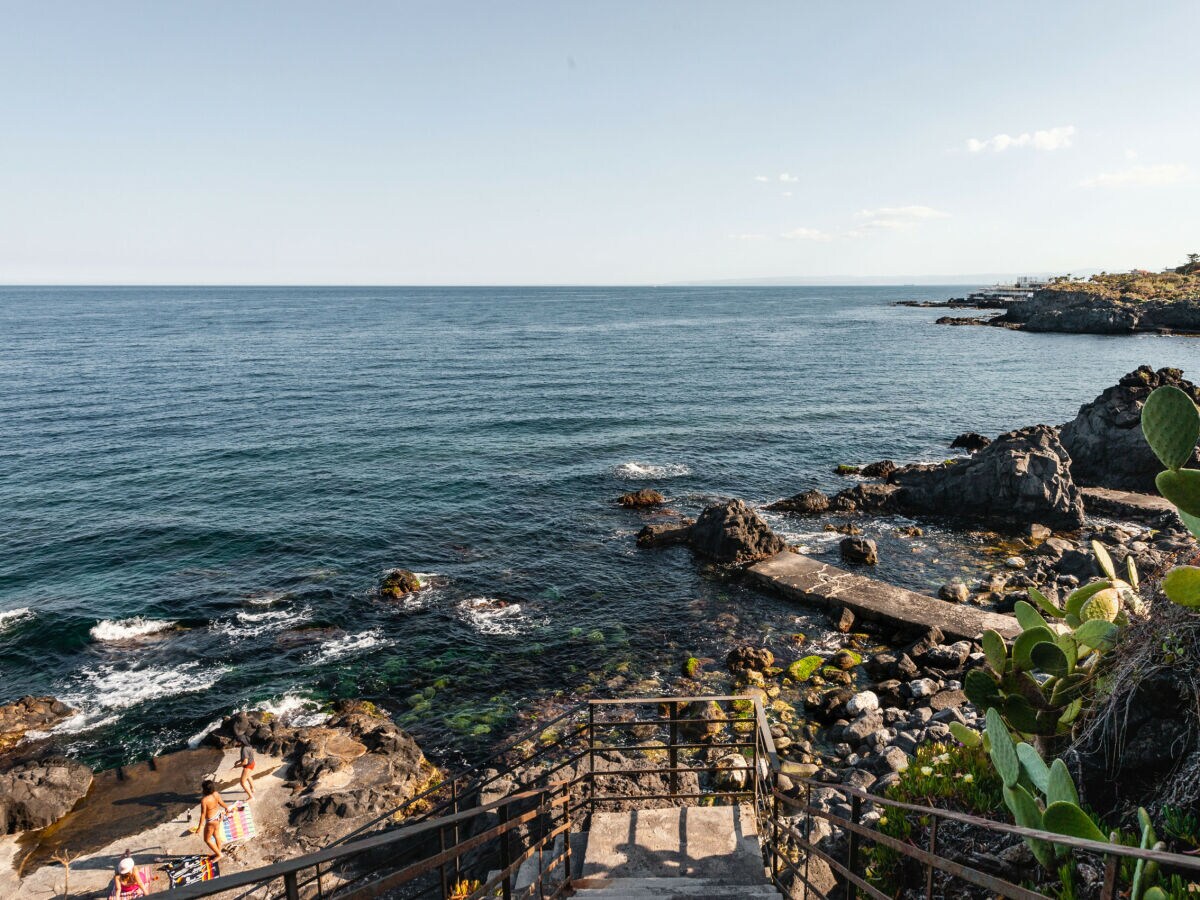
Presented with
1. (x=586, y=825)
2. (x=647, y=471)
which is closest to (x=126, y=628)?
(x=586, y=825)

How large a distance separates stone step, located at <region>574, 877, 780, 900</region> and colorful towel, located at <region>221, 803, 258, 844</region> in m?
9.60

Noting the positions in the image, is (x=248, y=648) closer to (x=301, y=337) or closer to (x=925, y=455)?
(x=925, y=455)

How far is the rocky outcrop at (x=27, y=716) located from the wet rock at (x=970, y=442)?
4604cm

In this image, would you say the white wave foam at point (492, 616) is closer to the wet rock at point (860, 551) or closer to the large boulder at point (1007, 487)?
the wet rock at point (860, 551)

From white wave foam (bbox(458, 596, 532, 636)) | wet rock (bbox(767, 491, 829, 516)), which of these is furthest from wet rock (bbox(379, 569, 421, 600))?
wet rock (bbox(767, 491, 829, 516))

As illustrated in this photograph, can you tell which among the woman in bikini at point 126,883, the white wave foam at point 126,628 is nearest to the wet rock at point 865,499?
the white wave foam at point 126,628

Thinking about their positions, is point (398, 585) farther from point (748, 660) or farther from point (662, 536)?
point (748, 660)

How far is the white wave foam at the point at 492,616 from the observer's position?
22750 mm

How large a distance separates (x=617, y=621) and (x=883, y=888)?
1563cm

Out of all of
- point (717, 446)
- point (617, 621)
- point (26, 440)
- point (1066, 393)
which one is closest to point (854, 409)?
point (717, 446)

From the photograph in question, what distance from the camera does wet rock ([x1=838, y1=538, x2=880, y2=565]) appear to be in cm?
2669

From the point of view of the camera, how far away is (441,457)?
40969mm

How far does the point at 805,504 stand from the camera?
107ft

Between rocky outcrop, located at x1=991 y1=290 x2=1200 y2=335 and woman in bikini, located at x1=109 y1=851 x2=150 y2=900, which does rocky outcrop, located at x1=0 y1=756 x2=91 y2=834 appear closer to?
woman in bikini, located at x1=109 y1=851 x2=150 y2=900
